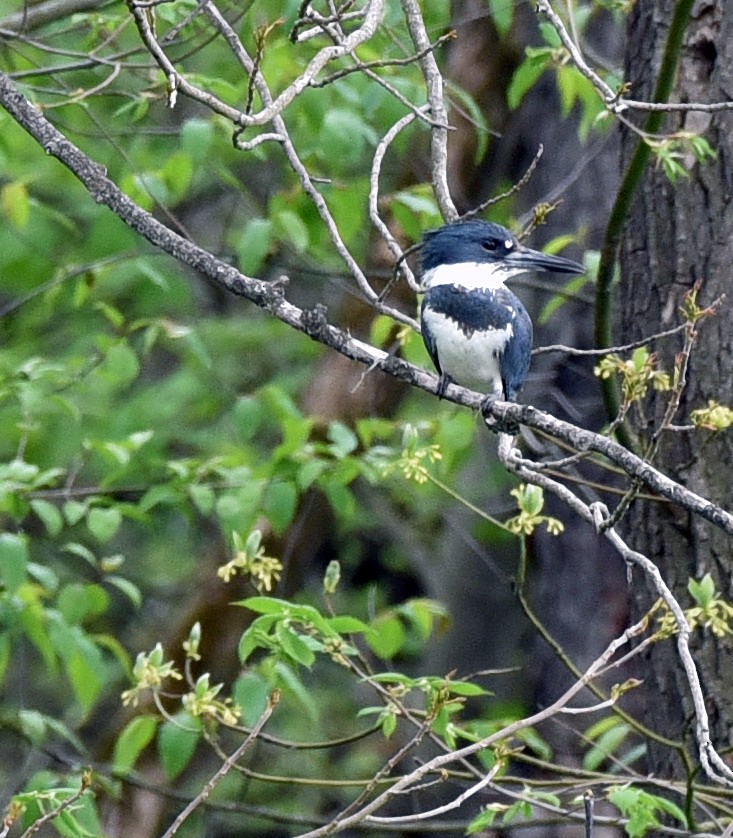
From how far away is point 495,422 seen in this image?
120 inches

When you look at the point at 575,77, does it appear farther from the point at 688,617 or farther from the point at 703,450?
the point at 688,617

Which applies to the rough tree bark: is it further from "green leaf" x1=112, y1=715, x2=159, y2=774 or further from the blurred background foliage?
"green leaf" x1=112, y1=715, x2=159, y2=774

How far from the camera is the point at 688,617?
109 inches

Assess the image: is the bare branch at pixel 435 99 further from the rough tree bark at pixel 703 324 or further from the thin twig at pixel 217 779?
the thin twig at pixel 217 779

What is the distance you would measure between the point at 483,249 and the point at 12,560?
1443mm

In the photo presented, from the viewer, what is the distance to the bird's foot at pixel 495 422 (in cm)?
277

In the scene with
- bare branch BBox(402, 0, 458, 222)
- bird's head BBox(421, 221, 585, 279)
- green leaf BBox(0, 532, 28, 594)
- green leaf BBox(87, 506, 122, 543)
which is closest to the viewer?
bare branch BBox(402, 0, 458, 222)

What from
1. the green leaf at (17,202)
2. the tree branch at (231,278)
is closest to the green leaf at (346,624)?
the tree branch at (231,278)

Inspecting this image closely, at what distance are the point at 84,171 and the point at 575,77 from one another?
1.65 metres

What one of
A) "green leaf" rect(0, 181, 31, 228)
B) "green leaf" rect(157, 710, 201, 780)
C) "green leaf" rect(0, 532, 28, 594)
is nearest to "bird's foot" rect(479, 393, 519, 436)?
"green leaf" rect(157, 710, 201, 780)

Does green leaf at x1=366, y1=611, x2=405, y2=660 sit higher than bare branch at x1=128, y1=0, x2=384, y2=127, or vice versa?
bare branch at x1=128, y1=0, x2=384, y2=127

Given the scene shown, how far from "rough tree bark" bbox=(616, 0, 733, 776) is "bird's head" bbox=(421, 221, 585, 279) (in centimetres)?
37

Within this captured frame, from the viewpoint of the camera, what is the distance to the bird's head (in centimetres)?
366

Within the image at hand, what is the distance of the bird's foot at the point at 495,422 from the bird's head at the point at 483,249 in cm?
67
